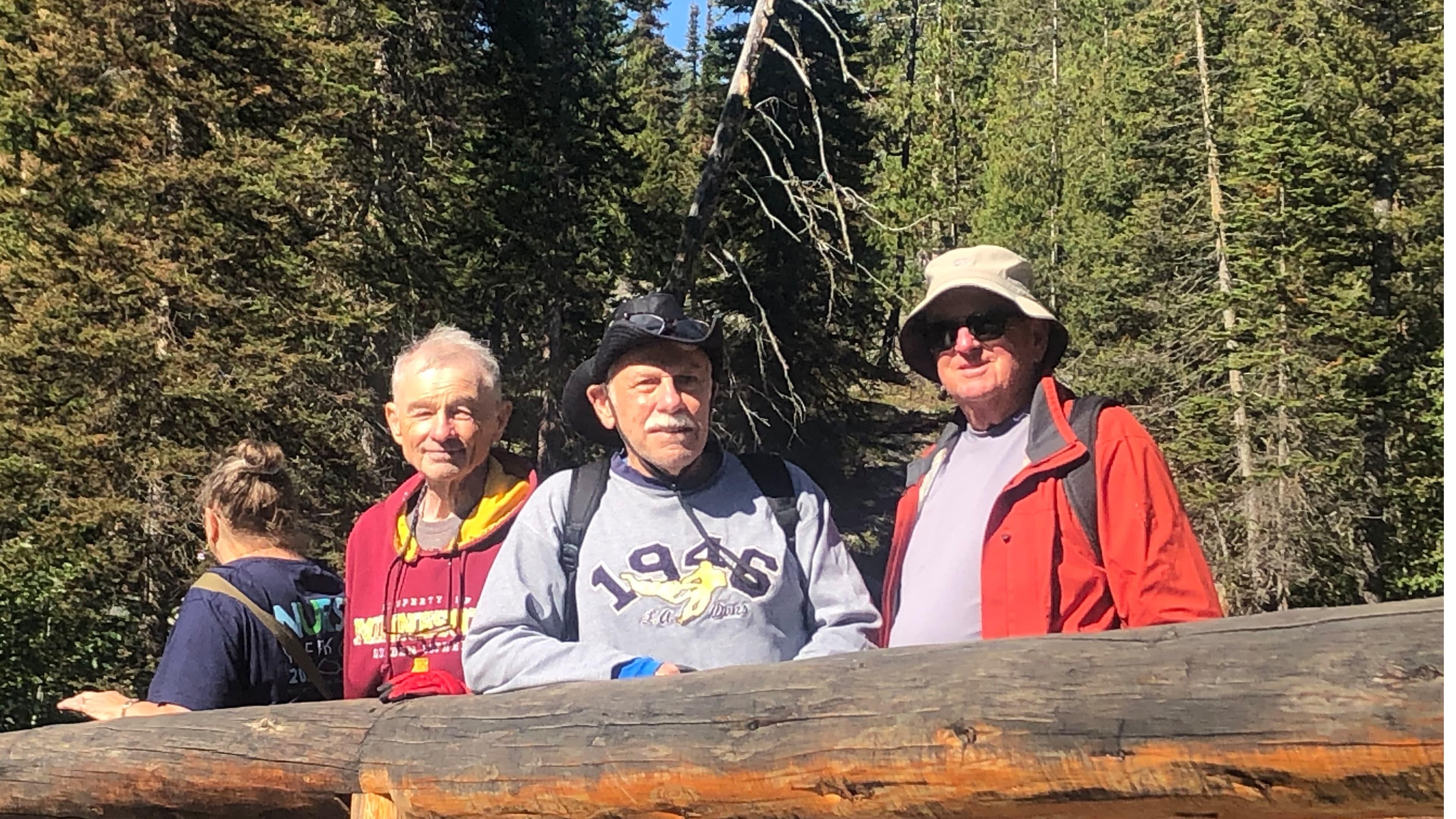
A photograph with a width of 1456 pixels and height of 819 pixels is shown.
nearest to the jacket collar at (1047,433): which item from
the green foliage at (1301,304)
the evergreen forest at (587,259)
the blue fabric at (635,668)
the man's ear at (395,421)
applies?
the blue fabric at (635,668)

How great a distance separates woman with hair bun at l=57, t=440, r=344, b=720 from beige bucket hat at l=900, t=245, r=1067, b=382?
1.74 meters

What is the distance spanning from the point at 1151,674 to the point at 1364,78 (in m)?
22.8

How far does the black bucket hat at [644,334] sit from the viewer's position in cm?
306

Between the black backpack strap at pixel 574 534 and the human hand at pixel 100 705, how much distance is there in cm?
→ 154

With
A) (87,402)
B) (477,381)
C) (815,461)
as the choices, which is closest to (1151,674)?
(477,381)

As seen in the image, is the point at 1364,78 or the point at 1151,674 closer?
the point at 1151,674

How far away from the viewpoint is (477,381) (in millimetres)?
Answer: 3535

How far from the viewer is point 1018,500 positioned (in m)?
2.92

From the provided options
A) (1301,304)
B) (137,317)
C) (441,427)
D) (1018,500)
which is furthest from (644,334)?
(1301,304)

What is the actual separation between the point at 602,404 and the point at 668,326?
0.32m

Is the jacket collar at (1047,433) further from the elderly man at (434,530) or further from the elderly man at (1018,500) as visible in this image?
the elderly man at (434,530)

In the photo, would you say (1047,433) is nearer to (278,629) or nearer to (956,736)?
(956,736)

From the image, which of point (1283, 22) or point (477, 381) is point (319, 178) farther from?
point (1283, 22)

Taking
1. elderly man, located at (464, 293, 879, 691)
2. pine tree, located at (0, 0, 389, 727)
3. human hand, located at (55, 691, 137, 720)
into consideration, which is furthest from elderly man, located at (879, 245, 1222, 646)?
pine tree, located at (0, 0, 389, 727)
